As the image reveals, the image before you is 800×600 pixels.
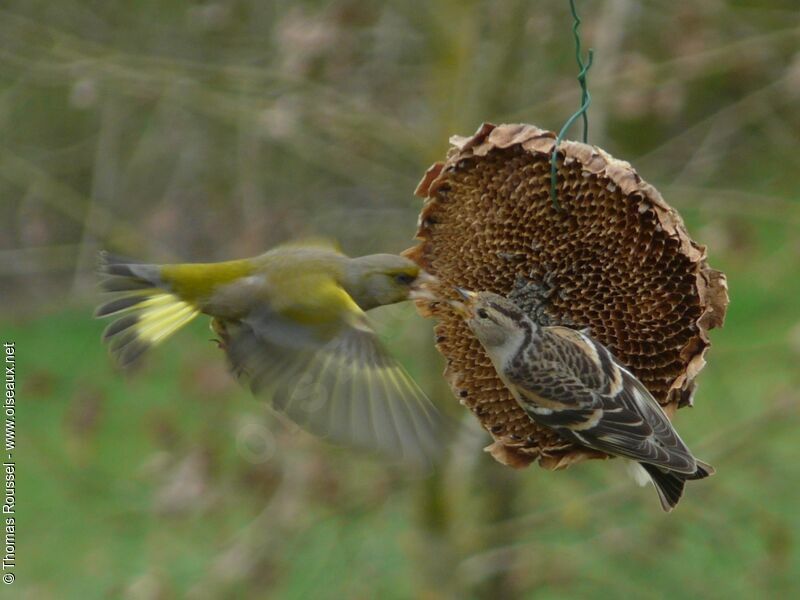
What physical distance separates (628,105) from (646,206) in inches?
120

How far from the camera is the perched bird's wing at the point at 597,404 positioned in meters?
2.70

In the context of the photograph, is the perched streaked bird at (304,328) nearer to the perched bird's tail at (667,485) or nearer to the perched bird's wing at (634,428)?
the perched bird's wing at (634,428)

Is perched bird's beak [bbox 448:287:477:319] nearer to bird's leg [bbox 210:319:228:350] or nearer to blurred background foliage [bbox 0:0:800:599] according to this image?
bird's leg [bbox 210:319:228:350]

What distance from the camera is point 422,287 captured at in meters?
2.91

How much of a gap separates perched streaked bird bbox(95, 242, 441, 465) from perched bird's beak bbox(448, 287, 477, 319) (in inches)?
4.7

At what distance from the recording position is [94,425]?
5410 mm

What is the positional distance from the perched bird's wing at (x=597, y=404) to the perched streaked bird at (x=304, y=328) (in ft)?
0.92

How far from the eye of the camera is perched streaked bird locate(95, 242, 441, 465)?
8.73 feet

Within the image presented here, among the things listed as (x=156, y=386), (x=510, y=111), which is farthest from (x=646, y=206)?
(x=156, y=386)

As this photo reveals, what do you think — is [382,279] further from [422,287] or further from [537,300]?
[537,300]

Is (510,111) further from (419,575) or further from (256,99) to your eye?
(419,575)

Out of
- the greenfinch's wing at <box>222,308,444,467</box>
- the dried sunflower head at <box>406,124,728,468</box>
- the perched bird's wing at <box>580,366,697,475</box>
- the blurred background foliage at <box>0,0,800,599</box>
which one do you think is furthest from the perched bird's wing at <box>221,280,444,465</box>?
the blurred background foliage at <box>0,0,800,599</box>

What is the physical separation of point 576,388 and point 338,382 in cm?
58

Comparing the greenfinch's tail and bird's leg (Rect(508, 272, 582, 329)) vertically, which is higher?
bird's leg (Rect(508, 272, 582, 329))
